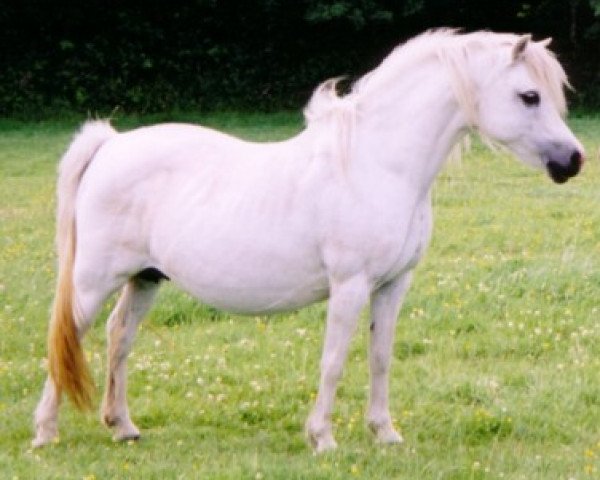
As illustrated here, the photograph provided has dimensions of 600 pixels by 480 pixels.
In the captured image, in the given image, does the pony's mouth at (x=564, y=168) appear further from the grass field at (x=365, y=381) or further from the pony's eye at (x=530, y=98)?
the grass field at (x=365, y=381)

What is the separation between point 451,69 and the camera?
5504mm

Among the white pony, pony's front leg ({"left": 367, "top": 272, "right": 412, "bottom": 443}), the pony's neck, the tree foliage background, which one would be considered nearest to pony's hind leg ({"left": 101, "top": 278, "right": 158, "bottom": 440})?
the white pony

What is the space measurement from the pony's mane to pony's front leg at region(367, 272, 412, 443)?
0.98m

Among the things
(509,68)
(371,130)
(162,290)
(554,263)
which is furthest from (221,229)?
(554,263)

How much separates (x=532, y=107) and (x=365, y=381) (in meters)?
2.51

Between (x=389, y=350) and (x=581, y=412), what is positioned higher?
(x=389, y=350)

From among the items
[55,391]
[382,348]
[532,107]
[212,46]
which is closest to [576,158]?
[532,107]

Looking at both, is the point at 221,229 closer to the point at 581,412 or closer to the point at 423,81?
the point at 423,81

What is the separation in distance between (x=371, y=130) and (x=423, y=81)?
0.37 m

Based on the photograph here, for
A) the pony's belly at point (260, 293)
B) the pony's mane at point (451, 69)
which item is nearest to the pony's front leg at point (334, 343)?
the pony's belly at point (260, 293)

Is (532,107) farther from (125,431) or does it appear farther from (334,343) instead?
(125,431)

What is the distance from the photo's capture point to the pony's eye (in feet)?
17.6

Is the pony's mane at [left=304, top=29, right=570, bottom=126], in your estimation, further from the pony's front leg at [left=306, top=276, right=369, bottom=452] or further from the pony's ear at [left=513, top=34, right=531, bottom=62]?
the pony's front leg at [left=306, top=276, right=369, bottom=452]

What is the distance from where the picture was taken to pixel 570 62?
106 feet
